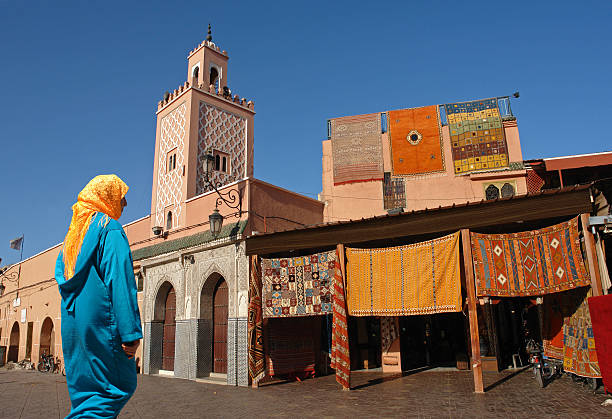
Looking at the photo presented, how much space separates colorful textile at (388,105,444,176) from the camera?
1488 cm

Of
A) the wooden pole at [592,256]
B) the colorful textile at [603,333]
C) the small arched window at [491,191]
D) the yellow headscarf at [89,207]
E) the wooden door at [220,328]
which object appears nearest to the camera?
the yellow headscarf at [89,207]

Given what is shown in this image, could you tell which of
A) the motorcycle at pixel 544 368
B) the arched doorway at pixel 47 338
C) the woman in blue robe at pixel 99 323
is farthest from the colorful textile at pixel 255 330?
the arched doorway at pixel 47 338

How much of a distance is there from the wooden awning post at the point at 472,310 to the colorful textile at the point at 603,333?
5.64 ft

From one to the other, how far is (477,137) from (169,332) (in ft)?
37.8

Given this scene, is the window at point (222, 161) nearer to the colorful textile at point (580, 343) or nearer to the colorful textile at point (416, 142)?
the colorful textile at point (416, 142)

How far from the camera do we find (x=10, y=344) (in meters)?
23.4

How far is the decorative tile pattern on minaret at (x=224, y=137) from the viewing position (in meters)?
16.5

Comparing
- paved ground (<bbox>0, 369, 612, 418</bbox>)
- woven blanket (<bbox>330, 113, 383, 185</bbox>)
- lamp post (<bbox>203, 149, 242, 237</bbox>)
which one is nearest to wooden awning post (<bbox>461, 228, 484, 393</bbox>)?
paved ground (<bbox>0, 369, 612, 418</bbox>)

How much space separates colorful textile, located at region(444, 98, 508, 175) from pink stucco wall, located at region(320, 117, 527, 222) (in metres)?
0.21

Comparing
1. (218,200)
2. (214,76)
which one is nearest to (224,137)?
(214,76)

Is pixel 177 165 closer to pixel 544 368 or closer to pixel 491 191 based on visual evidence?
pixel 491 191

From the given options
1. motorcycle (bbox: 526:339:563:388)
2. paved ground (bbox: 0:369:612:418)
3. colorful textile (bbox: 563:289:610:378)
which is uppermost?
colorful textile (bbox: 563:289:610:378)

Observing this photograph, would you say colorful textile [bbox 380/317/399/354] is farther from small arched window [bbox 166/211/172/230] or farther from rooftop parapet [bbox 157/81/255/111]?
rooftop parapet [bbox 157/81/255/111]

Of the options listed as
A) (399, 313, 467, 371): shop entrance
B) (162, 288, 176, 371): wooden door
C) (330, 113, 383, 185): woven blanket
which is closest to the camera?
(399, 313, 467, 371): shop entrance
